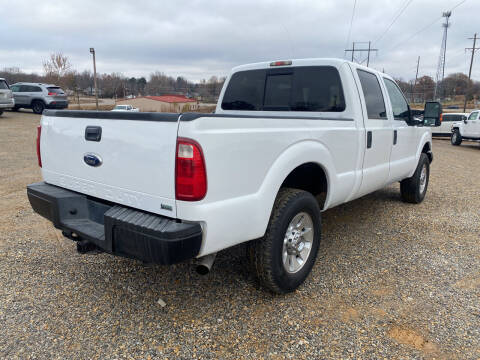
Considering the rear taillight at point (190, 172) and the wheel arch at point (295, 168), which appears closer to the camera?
the rear taillight at point (190, 172)

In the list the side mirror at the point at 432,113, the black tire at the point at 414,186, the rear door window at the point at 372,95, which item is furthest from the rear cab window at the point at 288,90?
the black tire at the point at 414,186

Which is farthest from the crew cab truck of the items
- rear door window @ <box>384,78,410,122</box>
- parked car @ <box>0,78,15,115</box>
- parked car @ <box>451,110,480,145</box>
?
parked car @ <box>0,78,15,115</box>

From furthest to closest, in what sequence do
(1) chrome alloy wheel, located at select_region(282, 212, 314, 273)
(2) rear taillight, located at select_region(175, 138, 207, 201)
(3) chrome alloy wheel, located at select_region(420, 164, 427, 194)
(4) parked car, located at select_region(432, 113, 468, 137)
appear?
(4) parked car, located at select_region(432, 113, 468, 137), (3) chrome alloy wheel, located at select_region(420, 164, 427, 194), (1) chrome alloy wheel, located at select_region(282, 212, 314, 273), (2) rear taillight, located at select_region(175, 138, 207, 201)

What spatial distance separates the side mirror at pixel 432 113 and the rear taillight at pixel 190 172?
4109 millimetres

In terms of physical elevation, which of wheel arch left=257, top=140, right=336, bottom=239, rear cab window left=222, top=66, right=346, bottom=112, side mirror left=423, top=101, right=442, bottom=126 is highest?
rear cab window left=222, top=66, right=346, bottom=112

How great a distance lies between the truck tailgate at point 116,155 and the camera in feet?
7.27

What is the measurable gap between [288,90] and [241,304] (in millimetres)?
2344

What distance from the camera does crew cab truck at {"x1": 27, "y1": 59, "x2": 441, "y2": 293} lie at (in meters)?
2.18

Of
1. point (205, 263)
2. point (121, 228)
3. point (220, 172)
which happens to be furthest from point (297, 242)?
point (121, 228)

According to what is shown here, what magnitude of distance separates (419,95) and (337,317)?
70.7 m

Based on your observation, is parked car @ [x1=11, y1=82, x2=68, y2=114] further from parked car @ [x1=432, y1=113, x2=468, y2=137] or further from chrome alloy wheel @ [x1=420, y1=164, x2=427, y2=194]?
parked car @ [x1=432, y1=113, x2=468, y2=137]

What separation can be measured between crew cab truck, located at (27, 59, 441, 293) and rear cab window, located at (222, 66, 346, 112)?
11 millimetres

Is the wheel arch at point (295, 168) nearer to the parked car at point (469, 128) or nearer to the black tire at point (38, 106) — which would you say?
the parked car at point (469, 128)

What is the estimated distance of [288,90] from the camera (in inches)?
160
